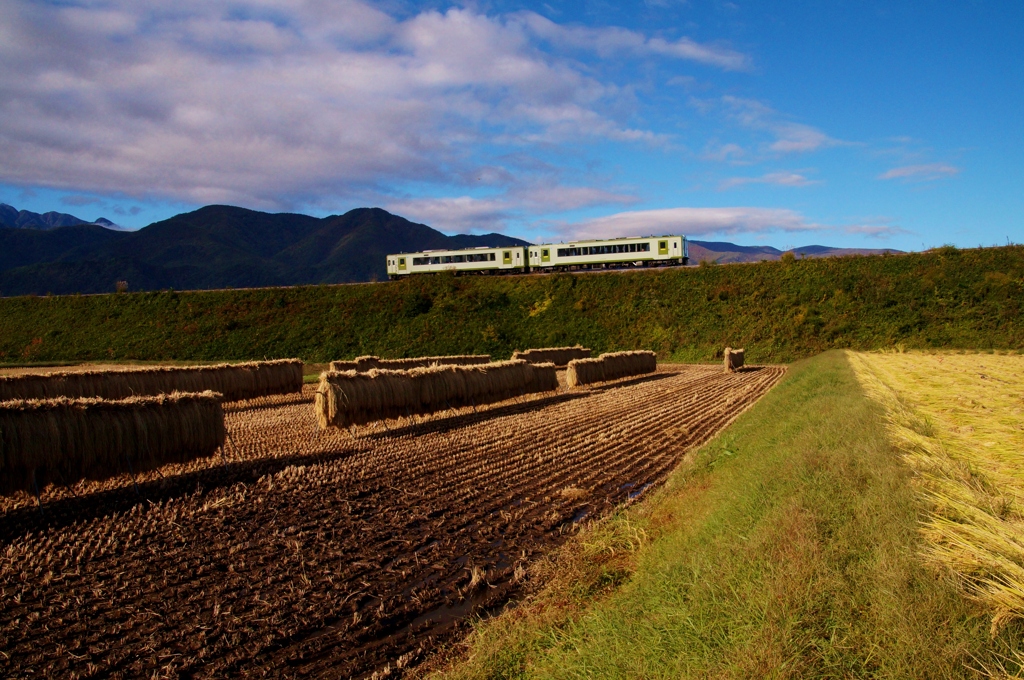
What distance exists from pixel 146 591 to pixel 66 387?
1587 centimetres

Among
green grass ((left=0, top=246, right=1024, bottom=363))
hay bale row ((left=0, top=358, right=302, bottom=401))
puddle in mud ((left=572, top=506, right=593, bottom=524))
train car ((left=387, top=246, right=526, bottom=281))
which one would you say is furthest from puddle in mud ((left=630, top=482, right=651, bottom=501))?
train car ((left=387, top=246, right=526, bottom=281))

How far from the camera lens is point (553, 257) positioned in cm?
5916

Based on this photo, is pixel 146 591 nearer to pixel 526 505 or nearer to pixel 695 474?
A: pixel 526 505

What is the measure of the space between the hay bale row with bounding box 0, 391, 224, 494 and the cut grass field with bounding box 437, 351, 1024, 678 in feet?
29.2

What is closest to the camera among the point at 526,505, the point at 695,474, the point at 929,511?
the point at 929,511

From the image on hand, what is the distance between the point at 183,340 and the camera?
50.7 metres

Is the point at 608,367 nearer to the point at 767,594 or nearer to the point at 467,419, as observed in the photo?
the point at 467,419

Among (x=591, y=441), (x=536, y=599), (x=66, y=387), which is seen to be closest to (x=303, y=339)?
(x=66, y=387)

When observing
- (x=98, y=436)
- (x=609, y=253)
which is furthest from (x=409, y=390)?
(x=609, y=253)

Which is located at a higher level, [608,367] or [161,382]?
[161,382]

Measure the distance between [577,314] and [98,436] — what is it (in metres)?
43.9

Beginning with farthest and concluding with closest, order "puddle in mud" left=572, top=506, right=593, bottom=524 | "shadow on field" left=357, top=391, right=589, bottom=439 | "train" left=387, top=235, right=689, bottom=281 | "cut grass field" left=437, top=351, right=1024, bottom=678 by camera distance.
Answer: "train" left=387, top=235, right=689, bottom=281
"shadow on field" left=357, top=391, right=589, bottom=439
"puddle in mud" left=572, top=506, right=593, bottom=524
"cut grass field" left=437, top=351, right=1024, bottom=678

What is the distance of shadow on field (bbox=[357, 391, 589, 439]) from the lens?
56.8ft

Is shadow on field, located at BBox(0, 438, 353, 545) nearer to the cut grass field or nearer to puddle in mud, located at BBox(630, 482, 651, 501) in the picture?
puddle in mud, located at BBox(630, 482, 651, 501)
